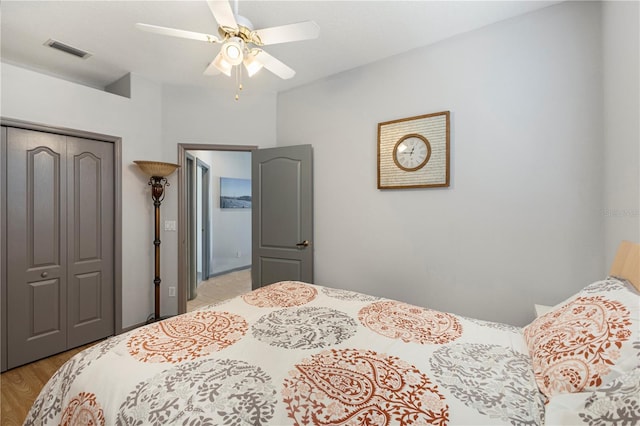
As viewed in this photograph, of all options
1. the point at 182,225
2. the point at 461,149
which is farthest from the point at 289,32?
the point at 182,225

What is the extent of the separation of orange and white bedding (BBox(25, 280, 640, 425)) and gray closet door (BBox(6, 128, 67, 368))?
5.82 feet

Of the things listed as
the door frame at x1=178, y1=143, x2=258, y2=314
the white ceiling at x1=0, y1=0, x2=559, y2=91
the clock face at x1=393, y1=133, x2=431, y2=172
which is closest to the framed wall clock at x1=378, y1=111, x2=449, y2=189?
the clock face at x1=393, y1=133, x2=431, y2=172

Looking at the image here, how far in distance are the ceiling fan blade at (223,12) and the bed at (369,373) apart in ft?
5.18

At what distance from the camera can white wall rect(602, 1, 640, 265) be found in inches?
54.7

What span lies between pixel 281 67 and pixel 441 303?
223 centimetres

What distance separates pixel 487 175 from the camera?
2.26 m

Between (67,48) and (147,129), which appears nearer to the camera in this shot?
(67,48)

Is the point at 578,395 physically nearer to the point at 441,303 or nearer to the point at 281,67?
the point at 441,303

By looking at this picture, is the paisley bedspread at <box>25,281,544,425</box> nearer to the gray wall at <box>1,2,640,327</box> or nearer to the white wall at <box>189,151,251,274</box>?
the gray wall at <box>1,2,640,327</box>

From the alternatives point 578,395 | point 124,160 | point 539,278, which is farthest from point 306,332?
point 124,160

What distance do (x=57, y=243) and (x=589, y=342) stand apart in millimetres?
3607

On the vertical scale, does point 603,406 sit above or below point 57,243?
below

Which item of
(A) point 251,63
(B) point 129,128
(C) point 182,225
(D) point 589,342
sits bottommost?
(D) point 589,342

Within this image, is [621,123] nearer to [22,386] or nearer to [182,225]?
[182,225]
